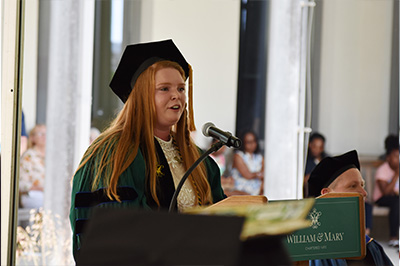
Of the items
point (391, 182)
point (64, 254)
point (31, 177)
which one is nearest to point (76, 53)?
point (31, 177)

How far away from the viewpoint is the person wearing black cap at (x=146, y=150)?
93.4 inches

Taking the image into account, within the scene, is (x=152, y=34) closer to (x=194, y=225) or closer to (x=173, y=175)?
(x=173, y=175)

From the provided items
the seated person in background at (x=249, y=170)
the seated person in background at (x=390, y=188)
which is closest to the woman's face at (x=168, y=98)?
the seated person in background at (x=249, y=170)

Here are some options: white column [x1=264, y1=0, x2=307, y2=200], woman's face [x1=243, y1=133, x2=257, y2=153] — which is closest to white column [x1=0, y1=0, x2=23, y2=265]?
white column [x1=264, y1=0, x2=307, y2=200]

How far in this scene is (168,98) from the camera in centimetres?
255

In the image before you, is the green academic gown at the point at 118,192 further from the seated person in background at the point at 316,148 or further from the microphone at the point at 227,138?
the seated person in background at the point at 316,148

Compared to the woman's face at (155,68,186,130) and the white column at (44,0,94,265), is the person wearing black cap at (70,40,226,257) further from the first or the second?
the white column at (44,0,94,265)

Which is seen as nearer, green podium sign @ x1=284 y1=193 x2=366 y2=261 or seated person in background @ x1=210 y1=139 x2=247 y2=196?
green podium sign @ x1=284 y1=193 x2=366 y2=261

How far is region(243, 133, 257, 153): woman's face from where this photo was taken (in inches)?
248

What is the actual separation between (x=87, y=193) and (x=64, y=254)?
110 inches

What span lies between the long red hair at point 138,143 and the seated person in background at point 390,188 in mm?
4111

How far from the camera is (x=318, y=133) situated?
6.52m

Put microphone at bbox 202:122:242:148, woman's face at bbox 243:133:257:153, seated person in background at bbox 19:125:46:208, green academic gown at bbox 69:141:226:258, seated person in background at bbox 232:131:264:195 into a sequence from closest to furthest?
microphone at bbox 202:122:242:148, green academic gown at bbox 69:141:226:258, seated person in background at bbox 19:125:46:208, seated person in background at bbox 232:131:264:195, woman's face at bbox 243:133:257:153

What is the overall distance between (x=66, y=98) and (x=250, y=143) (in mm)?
2195
